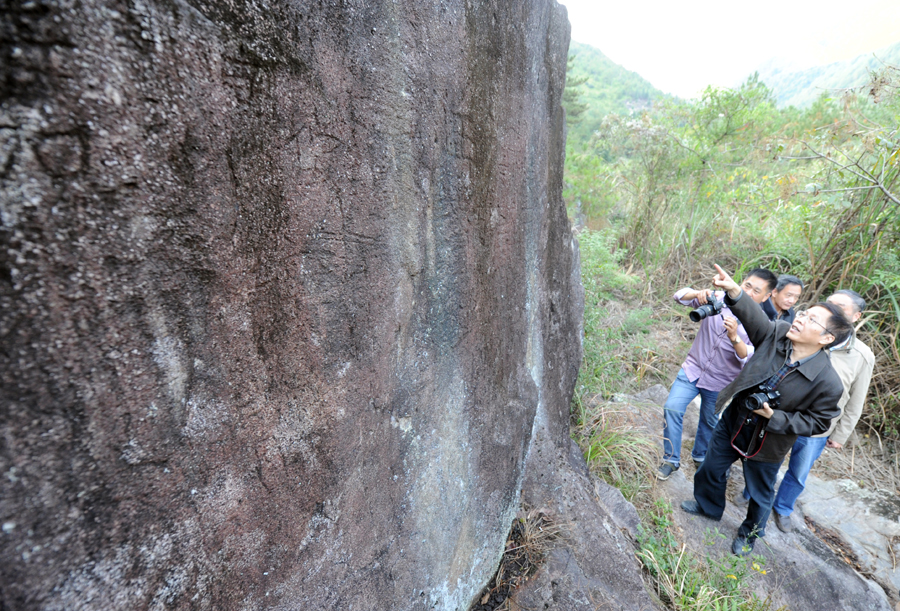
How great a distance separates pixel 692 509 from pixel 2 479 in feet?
11.0

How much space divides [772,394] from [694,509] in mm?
1063

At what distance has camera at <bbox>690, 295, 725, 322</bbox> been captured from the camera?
212 cm

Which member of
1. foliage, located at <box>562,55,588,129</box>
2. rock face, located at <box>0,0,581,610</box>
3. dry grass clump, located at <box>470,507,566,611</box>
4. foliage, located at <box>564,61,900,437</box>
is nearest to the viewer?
rock face, located at <box>0,0,581,610</box>

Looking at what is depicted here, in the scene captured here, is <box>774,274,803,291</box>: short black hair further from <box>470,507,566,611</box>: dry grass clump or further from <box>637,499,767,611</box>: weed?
<box>470,507,566,611</box>: dry grass clump

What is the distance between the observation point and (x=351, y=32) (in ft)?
3.15

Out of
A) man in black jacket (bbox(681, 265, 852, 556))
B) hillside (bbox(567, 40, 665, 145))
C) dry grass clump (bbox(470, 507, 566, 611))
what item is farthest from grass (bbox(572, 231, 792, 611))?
hillside (bbox(567, 40, 665, 145))

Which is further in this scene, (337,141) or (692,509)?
(692,509)

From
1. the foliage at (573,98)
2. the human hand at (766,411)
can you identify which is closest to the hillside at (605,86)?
the foliage at (573,98)

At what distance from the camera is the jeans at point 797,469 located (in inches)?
109

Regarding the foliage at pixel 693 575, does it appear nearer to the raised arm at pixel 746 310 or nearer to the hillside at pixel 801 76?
the raised arm at pixel 746 310

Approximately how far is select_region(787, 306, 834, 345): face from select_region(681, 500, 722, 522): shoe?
4.29 feet

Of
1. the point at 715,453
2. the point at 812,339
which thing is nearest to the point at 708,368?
the point at 715,453

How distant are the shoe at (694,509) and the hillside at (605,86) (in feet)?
103

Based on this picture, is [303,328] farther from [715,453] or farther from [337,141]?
[715,453]
